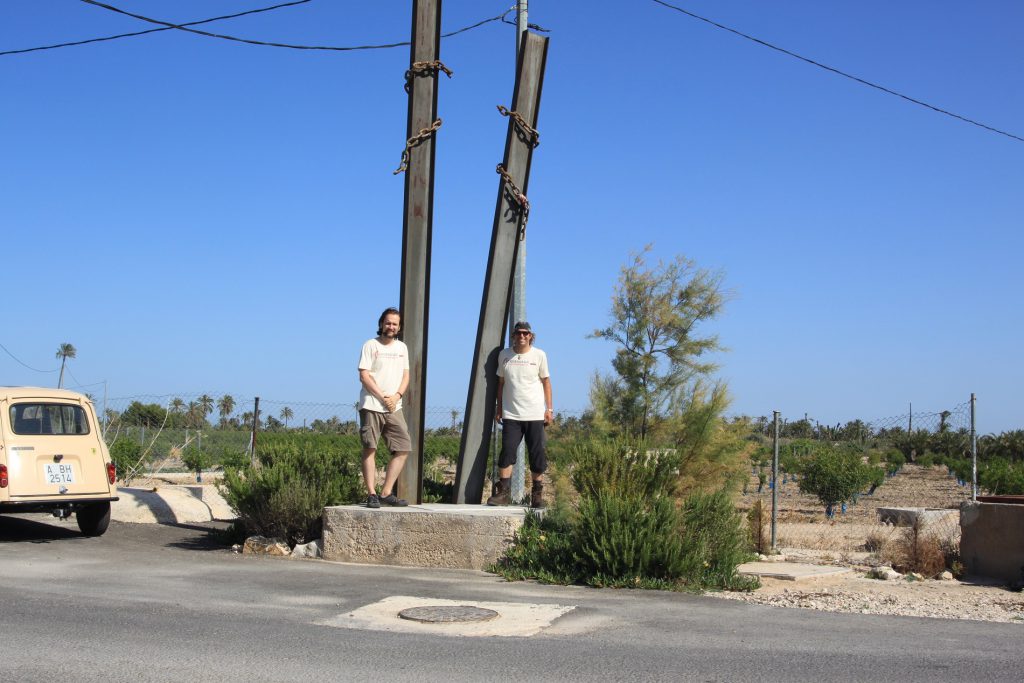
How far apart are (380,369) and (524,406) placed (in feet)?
4.52

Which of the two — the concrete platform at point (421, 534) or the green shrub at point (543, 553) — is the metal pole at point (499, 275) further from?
the green shrub at point (543, 553)

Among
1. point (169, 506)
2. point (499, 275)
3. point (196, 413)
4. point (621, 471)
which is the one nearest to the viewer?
point (621, 471)

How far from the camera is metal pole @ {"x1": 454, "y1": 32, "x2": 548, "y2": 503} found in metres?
10.1

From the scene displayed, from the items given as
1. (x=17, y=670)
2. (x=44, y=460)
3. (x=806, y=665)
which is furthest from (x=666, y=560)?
(x=44, y=460)

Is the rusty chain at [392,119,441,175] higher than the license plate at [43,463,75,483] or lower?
higher

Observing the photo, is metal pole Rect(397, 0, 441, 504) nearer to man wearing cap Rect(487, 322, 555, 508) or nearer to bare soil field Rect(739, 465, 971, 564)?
man wearing cap Rect(487, 322, 555, 508)

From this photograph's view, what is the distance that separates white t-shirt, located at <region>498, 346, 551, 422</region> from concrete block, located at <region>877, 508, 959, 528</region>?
5.41 metres

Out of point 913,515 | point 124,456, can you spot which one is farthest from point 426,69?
point 124,456

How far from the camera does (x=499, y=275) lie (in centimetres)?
1023

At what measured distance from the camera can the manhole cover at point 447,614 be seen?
6.22m

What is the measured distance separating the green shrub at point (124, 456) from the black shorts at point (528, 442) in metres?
9.64

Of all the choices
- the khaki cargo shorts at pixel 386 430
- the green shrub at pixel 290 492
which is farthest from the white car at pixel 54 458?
the khaki cargo shorts at pixel 386 430

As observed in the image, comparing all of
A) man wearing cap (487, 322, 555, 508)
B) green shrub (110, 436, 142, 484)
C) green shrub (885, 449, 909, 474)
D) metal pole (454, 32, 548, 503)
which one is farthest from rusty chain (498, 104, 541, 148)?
green shrub (885, 449, 909, 474)

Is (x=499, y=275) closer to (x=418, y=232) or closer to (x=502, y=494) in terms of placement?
(x=418, y=232)
